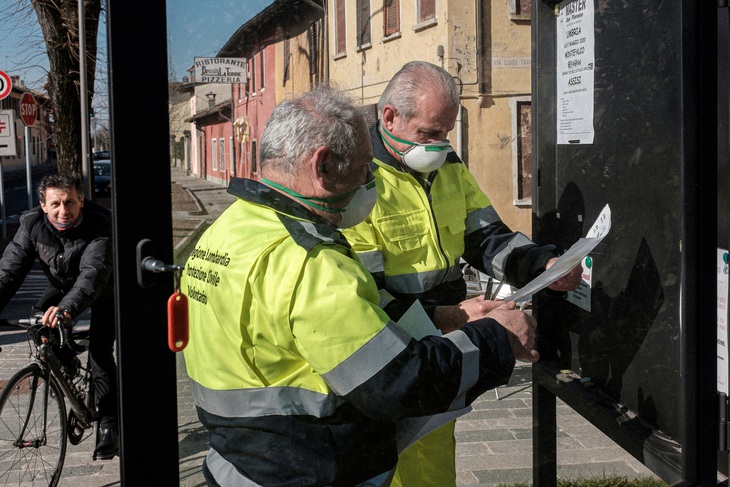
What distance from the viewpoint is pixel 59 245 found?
4.84 meters

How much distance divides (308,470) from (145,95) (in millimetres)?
889

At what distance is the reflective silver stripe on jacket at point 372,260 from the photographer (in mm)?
2547

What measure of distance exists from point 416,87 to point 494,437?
251cm

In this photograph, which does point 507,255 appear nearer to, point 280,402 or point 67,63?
point 280,402

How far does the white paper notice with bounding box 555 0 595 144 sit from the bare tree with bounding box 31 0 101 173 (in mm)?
7944

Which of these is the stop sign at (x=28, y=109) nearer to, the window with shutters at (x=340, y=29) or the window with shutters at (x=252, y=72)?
the window with shutters at (x=340, y=29)

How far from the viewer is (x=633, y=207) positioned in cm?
242

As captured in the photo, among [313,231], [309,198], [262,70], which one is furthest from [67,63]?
[313,231]

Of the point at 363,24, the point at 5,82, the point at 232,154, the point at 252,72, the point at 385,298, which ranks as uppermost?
the point at 5,82

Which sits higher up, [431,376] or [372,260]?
[372,260]

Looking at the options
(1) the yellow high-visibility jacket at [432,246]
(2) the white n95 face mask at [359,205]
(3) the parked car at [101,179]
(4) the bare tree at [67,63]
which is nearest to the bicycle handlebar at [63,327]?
(1) the yellow high-visibility jacket at [432,246]

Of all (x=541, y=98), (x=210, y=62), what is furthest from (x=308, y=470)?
(x=541, y=98)

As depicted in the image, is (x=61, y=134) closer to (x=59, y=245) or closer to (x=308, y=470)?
(x=59, y=245)

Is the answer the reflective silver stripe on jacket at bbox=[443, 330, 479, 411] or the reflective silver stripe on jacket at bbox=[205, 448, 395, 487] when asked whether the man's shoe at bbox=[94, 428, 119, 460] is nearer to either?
the reflective silver stripe on jacket at bbox=[205, 448, 395, 487]
